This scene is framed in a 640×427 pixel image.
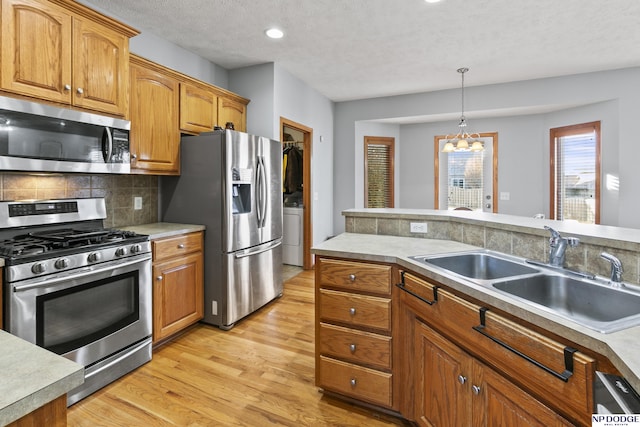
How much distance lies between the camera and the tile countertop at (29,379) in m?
0.56

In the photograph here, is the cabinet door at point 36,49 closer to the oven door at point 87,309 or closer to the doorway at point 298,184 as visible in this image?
the oven door at point 87,309

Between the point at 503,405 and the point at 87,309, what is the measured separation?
85.8 inches

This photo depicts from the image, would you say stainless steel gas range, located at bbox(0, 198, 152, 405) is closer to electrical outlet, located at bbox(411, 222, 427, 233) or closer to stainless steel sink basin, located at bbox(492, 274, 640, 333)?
electrical outlet, located at bbox(411, 222, 427, 233)

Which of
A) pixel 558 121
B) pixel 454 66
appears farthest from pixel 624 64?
pixel 454 66

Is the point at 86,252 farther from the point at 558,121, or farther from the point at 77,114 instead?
the point at 558,121

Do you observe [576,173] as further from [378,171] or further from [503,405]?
[503,405]

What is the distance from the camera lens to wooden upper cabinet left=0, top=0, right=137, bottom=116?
5.94 feet

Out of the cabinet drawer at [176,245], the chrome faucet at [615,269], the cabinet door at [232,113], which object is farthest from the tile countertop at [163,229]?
the chrome faucet at [615,269]

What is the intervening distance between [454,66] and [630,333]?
3886 millimetres

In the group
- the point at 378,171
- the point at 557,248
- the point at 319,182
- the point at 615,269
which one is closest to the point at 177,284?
the point at 557,248

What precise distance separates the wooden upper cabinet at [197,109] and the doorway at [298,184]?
111 centimetres

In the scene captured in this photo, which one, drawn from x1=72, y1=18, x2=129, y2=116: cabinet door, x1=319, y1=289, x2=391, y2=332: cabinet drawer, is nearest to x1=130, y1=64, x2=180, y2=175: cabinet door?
x1=72, y1=18, x2=129, y2=116: cabinet door

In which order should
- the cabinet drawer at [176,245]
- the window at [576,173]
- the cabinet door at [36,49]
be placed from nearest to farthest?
the cabinet door at [36,49] → the cabinet drawer at [176,245] → the window at [576,173]

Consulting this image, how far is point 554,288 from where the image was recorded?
141 centimetres
